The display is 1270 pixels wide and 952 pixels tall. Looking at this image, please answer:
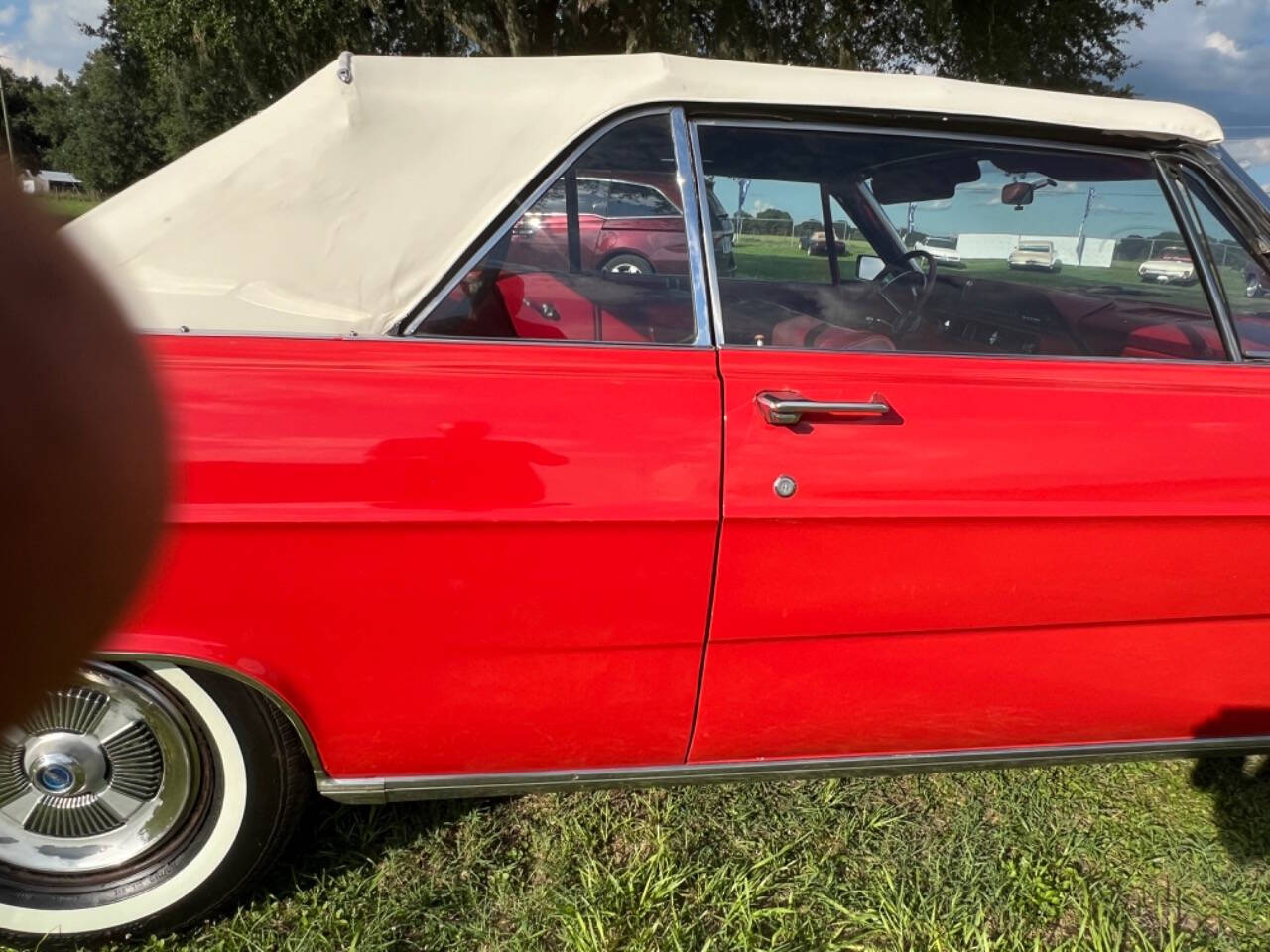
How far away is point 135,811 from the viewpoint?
1914mm

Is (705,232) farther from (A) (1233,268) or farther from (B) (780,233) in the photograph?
(A) (1233,268)

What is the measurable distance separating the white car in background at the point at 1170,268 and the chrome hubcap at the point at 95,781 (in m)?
2.48

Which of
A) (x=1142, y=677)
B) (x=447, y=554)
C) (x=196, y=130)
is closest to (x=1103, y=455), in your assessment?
(x=1142, y=677)

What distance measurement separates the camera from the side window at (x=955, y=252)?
206 cm

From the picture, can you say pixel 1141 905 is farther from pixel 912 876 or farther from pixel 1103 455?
pixel 1103 455

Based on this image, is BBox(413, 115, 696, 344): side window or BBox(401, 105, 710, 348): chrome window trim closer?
BBox(401, 105, 710, 348): chrome window trim

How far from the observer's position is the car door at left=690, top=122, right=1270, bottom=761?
1.73m

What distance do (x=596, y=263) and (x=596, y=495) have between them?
67 centimetres

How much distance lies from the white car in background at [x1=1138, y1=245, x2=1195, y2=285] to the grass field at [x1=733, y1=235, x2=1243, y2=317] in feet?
0.07

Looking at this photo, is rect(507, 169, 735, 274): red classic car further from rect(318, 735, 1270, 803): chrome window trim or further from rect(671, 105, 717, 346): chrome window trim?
rect(318, 735, 1270, 803): chrome window trim

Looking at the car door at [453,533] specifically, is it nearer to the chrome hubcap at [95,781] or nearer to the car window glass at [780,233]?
the chrome hubcap at [95,781]

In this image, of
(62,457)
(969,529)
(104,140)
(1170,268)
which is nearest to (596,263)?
(969,529)

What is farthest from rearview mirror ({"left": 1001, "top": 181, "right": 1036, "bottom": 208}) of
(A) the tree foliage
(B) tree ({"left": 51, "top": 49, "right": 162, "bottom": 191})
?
(B) tree ({"left": 51, "top": 49, "right": 162, "bottom": 191})

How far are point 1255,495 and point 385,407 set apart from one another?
5.71ft
